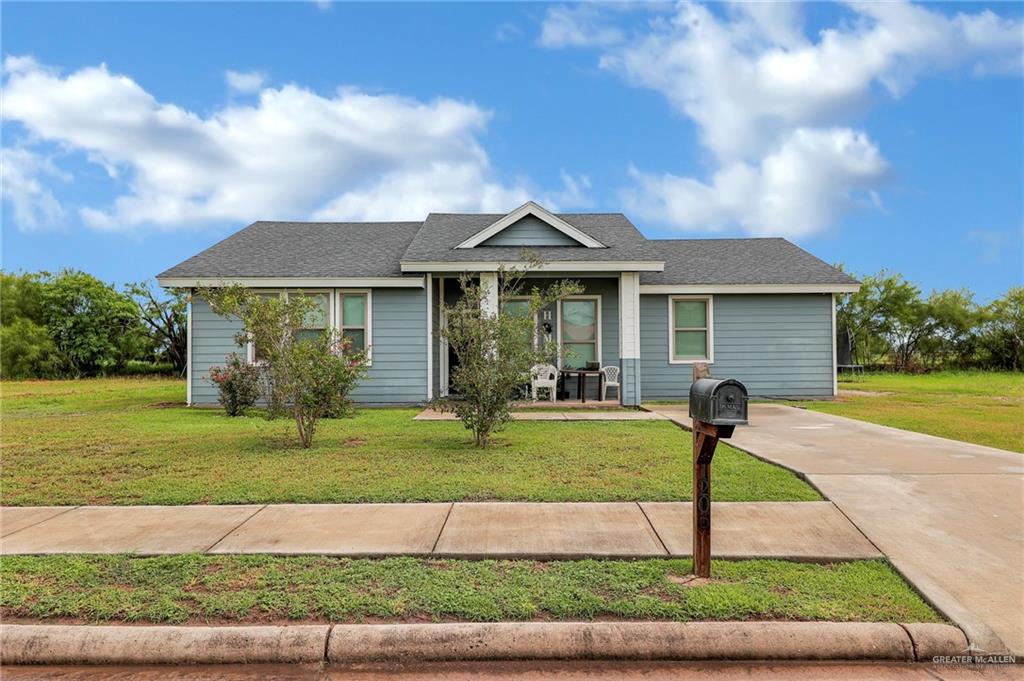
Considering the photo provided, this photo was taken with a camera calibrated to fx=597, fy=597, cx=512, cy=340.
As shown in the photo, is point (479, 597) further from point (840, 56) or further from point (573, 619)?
point (840, 56)

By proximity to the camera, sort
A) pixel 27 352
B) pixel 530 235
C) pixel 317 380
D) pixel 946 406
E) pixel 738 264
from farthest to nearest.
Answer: pixel 27 352 → pixel 738 264 → pixel 530 235 → pixel 946 406 → pixel 317 380

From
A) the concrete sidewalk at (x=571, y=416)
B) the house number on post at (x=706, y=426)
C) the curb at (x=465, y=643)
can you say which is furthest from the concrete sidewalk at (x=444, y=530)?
the concrete sidewalk at (x=571, y=416)

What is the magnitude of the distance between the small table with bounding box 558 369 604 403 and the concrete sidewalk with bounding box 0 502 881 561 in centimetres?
902

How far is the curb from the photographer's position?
3.06m

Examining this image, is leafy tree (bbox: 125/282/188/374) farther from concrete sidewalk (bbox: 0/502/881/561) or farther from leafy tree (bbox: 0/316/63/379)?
concrete sidewalk (bbox: 0/502/881/561)

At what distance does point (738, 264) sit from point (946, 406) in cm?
581

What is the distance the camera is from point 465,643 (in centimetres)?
309

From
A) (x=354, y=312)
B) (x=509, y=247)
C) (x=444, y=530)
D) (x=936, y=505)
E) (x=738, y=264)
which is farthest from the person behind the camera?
(x=738, y=264)

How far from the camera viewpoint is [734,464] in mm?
6926

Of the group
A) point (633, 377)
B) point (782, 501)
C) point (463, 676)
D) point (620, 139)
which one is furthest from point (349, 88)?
point (463, 676)

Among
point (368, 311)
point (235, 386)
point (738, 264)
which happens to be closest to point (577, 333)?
point (738, 264)

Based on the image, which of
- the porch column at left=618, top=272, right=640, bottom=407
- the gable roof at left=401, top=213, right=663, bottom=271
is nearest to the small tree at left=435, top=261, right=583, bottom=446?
the gable roof at left=401, top=213, right=663, bottom=271

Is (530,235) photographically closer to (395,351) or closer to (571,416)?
(395,351)

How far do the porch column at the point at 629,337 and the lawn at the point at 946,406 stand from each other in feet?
Answer: 12.9
